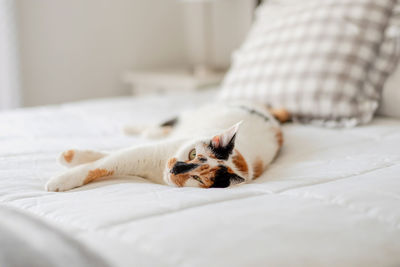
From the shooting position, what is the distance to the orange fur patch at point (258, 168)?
1.04 m

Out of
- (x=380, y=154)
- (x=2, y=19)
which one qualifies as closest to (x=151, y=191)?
(x=380, y=154)

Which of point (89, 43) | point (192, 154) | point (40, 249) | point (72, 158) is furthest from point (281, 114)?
point (89, 43)

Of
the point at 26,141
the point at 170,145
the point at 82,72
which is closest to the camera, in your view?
the point at 170,145

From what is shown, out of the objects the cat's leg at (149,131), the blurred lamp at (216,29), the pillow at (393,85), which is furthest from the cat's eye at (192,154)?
the blurred lamp at (216,29)

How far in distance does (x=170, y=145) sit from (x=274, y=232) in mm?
474

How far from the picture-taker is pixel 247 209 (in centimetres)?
74

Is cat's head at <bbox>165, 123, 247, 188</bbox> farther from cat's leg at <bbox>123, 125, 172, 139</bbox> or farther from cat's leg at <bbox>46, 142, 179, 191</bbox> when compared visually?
cat's leg at <bbox>123, 125, 172, 139</bbox>

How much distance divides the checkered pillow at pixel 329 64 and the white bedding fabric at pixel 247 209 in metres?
0.19

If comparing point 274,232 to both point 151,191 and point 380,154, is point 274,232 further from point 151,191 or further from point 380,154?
point 380,154

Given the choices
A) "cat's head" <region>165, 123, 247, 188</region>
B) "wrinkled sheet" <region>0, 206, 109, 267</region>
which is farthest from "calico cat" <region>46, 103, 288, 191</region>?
"wrinkled sheet" <region>0, 206, 109, 267</region>

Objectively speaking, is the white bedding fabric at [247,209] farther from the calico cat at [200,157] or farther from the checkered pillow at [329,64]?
the checkered pillow at [329,64]

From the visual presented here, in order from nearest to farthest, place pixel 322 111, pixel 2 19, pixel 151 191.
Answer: pixel 151 191
pixel 322 111
pixel 2 19

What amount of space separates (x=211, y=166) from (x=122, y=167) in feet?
0.69

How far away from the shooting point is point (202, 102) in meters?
1.91
